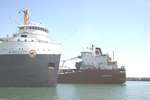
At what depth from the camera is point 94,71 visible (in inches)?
2013

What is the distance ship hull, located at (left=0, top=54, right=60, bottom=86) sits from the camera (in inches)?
1222

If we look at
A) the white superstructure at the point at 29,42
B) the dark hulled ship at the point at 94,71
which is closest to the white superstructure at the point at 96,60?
the dark hulled ship at the point at 94,71

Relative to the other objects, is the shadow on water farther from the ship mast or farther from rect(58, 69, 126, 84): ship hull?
rect(58, 69, 126, 84): ship hull

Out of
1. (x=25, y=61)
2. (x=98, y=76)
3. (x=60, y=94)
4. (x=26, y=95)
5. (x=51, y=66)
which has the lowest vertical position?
(x=60, y=94)

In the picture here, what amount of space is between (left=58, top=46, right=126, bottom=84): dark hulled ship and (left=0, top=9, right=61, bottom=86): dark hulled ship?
62.2ft

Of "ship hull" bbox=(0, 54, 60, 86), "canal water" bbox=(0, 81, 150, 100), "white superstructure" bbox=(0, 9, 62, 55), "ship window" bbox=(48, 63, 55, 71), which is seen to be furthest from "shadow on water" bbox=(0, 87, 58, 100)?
"white superstructure" bbox=(0, 9, 62, 55)

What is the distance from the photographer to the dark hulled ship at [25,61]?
3108 cm

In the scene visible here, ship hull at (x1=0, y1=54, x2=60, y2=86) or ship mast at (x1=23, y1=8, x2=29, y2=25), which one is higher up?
ship mast at (x1=23, y1=8, x2=29, y2=25)

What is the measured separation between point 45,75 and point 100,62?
2423 centimetres

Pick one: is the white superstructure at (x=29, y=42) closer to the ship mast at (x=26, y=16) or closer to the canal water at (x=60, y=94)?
the ship mast at (x=26, y=16)

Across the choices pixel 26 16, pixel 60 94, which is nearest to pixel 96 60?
pixel 26 16

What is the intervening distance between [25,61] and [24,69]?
0.90 metres

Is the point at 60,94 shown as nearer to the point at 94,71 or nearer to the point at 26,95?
the point at 26,95

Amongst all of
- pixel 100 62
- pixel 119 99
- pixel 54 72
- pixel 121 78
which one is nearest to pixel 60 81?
pixel 100 62
